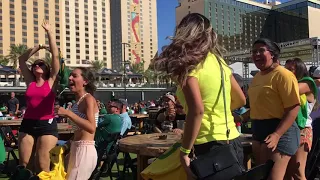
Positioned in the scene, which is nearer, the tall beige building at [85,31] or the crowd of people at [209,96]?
the crowd of people at [209,96]

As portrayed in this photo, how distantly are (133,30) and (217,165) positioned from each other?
470ft

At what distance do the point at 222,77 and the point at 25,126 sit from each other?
237 centimetres

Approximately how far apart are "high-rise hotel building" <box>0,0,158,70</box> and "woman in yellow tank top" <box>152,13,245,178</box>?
330 ft

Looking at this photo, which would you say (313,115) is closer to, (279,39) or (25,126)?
(25,126)

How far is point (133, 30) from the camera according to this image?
469ft

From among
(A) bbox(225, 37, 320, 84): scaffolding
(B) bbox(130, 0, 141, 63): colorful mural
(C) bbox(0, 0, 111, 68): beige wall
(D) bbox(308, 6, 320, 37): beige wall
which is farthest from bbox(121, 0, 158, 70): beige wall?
(A) bbox(225, 37, 320, 84): scaffolding

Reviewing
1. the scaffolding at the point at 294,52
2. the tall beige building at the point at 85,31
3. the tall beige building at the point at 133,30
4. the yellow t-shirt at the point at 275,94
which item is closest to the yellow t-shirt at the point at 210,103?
the yellow t-shirt at the point at 275,94

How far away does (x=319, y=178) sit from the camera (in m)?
4.78

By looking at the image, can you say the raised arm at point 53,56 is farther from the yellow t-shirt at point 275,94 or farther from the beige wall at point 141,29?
the beige wall at point 141,29

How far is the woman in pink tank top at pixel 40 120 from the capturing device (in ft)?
11.9

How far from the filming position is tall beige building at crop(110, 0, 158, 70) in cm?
13862

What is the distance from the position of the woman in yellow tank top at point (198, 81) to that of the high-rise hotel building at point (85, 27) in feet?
330

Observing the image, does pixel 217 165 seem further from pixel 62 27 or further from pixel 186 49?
pixel 62 27

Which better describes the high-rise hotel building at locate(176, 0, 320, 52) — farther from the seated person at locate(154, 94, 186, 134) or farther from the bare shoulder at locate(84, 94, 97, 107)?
the bare shoulder at locate(84, 94, 97, 107)
